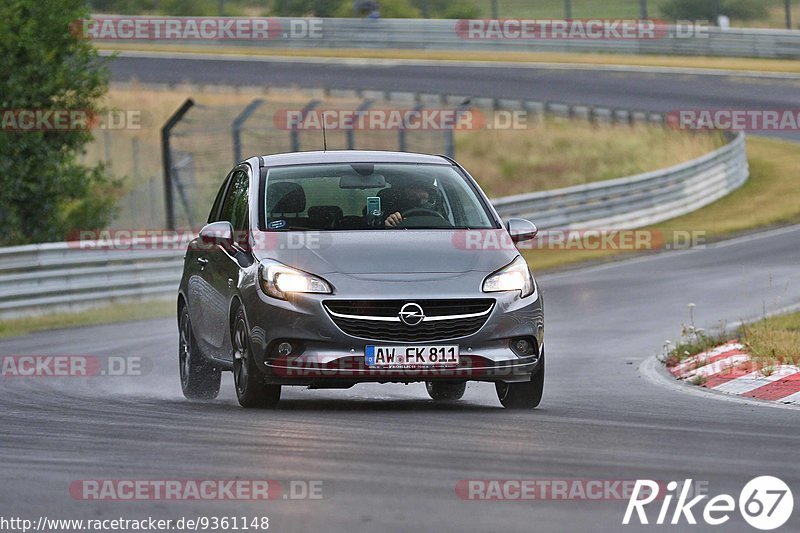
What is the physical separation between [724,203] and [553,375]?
64.0ft

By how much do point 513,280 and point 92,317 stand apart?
12.4 m

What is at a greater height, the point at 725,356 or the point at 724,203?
the point at 725,356

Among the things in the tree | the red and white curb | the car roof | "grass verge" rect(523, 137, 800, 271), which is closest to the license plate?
the car roof

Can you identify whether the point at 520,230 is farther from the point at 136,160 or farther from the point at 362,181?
the point at 136,160

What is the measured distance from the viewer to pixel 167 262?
22.9 metres

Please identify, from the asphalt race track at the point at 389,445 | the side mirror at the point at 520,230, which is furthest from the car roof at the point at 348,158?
the asphalt race track at the point at 389,445

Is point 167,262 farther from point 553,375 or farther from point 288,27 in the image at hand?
point 288,27

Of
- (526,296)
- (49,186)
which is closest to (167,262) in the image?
(49,186)

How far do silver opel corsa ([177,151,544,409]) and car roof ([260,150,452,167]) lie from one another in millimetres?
35

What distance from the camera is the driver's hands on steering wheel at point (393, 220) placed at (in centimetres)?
1068

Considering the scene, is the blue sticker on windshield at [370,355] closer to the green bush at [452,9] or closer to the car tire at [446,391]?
the car tire at [446,391]

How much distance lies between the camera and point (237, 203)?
11602 mm

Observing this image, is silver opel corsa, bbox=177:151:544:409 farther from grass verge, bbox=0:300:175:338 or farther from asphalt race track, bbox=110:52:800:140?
asphalt race track, bbox=110:52:800:140

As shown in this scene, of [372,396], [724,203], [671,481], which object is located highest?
[671,481]
